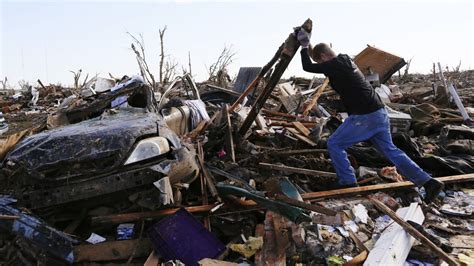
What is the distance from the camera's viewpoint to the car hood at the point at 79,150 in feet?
12.6

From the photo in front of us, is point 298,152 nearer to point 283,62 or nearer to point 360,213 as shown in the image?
point 283,62

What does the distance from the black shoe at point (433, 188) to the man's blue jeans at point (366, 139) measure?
61 millimetres

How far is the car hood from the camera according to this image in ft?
12.6

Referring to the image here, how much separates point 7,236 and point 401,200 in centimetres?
440

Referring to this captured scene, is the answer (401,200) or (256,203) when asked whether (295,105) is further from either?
(256,203)

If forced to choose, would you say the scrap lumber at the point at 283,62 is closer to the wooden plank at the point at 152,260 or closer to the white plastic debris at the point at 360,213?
the white plastic debris at the point at 360,213

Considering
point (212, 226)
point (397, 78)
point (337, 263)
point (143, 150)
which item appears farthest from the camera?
point (397, 78)

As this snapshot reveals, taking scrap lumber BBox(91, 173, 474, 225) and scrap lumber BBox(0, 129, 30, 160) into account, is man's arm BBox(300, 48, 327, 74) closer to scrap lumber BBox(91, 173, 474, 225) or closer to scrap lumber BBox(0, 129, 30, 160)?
scrap lumber BBox(91, 173, 474, 225)

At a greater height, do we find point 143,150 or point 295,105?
point 143,150

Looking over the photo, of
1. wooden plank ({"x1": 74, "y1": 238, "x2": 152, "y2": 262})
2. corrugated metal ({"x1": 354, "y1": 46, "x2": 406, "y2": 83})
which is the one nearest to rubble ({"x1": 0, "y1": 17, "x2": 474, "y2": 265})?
wooden plank ({"x1": 74, "y1": 238, "x2": 152, "y2": 262})

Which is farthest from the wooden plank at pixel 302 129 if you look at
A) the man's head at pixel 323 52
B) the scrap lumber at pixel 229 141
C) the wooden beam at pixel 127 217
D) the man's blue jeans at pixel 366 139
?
the wooden beam at pixel 127 217

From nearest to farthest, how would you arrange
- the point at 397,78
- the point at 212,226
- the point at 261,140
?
the point at 212,226
the point at 261,140
the point at 397,78

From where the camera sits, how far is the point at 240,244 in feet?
12.8

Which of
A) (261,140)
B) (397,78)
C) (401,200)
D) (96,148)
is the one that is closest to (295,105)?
(261,140)
